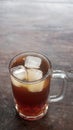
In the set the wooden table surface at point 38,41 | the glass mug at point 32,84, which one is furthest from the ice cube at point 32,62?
the wooden table surface at point 38,41

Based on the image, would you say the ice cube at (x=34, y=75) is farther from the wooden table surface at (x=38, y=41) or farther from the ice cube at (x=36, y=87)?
the wooden table surface at (x=38, y=41)

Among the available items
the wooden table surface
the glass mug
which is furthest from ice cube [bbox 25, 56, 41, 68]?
the wooden table surface

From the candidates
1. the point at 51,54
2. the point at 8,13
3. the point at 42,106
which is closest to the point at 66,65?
the point at 51,54

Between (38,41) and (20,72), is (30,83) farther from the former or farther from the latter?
(38,41)

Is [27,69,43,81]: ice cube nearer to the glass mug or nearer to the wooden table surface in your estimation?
the glass mug

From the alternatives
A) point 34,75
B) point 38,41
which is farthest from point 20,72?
point 38,41

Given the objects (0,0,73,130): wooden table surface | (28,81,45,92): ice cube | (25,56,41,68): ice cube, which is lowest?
(0,0,73,130): wooden table surface

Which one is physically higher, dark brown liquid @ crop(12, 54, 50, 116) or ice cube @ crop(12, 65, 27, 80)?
ice cube @ crop(12, 65, 27, 80)
